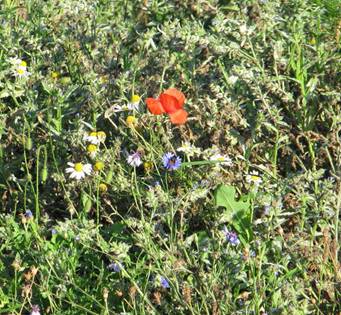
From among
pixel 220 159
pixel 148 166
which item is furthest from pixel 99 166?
pixel 220 159

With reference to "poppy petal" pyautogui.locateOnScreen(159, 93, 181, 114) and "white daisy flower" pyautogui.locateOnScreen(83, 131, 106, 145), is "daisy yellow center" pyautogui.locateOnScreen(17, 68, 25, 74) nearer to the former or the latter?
"white daisy flower" pyautogui.locateOnScreen(83, 131, 106, 145)

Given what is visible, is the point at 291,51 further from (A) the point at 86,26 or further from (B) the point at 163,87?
(A) the point at 86,26

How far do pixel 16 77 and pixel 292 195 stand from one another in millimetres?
1213

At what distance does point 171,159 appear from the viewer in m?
3.02

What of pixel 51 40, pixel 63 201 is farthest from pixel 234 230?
pixel 51 40

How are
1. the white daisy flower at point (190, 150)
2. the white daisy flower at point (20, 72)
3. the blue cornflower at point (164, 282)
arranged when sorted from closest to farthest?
the blue cornflower at point (164, 282)
the white daisy flower at point (190, 150)
the white daisy flower at point (20, 72)

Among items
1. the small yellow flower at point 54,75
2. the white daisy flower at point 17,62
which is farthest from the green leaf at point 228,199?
the white daisy flower at point 17,62

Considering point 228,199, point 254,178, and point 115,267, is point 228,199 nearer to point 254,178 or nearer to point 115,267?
point 254,178

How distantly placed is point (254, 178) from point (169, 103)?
480 mm

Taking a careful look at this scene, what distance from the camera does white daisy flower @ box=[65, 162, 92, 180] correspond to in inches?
121

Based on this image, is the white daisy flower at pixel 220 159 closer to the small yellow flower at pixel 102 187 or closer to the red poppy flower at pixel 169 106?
the red poppy flower at pixel 169 106

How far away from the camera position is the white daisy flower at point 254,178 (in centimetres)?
315

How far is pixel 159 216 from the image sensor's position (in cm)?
288

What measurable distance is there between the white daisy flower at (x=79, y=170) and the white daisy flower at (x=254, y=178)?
58cm
